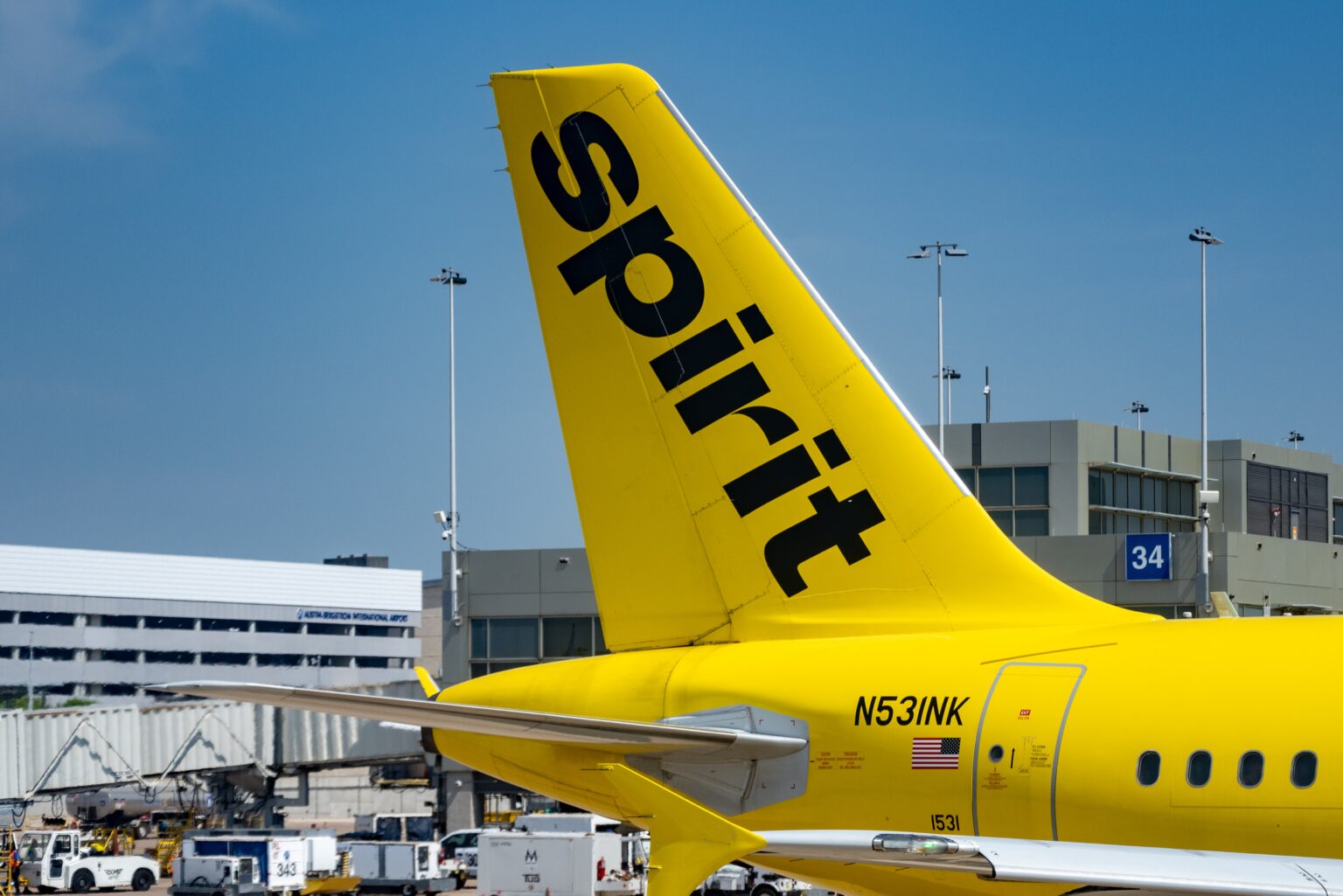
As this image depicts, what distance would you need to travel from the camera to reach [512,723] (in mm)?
14891

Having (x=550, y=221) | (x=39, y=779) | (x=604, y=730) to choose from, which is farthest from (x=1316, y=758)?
(x=39, y=779)

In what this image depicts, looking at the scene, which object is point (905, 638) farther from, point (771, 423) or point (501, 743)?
point (501, 743)

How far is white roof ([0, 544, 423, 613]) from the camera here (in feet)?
566

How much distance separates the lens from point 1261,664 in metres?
13.8

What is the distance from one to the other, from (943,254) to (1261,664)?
65695mm

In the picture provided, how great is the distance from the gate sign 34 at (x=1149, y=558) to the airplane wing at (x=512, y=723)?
48600 millimetres

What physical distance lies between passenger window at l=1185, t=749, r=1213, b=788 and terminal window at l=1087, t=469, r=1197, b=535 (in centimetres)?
5968

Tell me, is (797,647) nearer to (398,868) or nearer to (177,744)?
(398,868)

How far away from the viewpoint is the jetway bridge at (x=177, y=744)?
7962cm

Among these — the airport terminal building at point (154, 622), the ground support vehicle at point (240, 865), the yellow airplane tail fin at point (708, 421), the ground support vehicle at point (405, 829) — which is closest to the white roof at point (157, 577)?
the airport terminal building at point (154, 622)

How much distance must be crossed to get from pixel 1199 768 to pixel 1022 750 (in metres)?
1.53

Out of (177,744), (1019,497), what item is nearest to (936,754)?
(1019,497)

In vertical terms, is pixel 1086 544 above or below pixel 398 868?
above

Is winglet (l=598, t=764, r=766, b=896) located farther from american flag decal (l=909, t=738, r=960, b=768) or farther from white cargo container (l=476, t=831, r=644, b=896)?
white cargo container (l=476, t=831, r=644, b=896)
